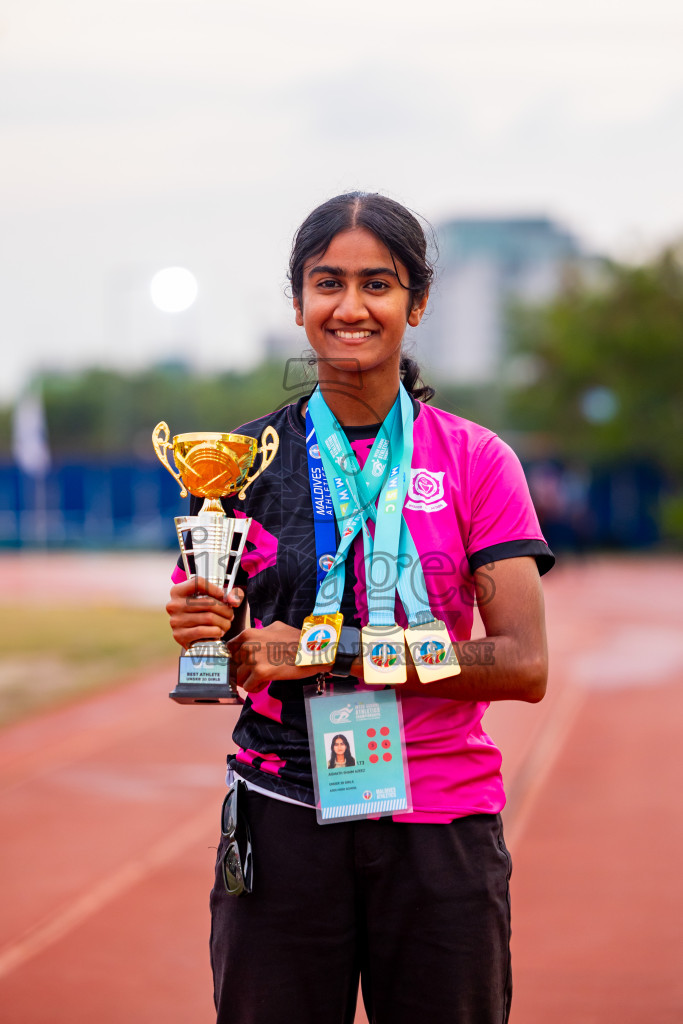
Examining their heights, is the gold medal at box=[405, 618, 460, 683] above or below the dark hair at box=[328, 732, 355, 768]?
above

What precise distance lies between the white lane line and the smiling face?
9.99 feet

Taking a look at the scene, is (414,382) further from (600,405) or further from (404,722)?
(600,405)

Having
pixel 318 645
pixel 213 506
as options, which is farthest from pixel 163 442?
pixel 318 645

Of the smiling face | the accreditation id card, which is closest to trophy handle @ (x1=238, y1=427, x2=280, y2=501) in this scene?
the smiling face

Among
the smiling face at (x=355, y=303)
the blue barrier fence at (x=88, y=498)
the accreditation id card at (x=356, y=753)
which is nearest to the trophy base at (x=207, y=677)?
the accreditation id card at (x=356, y=753)

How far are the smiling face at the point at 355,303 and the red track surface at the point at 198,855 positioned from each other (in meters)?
1.09

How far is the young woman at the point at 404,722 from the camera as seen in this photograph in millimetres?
1755

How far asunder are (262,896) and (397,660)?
45 cm

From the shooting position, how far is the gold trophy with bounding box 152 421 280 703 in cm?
180

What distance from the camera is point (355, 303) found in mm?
1833

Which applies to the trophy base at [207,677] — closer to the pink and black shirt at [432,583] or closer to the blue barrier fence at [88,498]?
the pink and black shirt at [432,583]

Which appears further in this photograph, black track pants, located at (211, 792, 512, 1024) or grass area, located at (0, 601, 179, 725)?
grass area, located at (0, 601, 179, 725)

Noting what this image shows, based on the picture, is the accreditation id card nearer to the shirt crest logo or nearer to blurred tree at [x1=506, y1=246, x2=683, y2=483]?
the shirt crest logo

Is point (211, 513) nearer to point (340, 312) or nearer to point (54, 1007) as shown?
point (340, 312)
